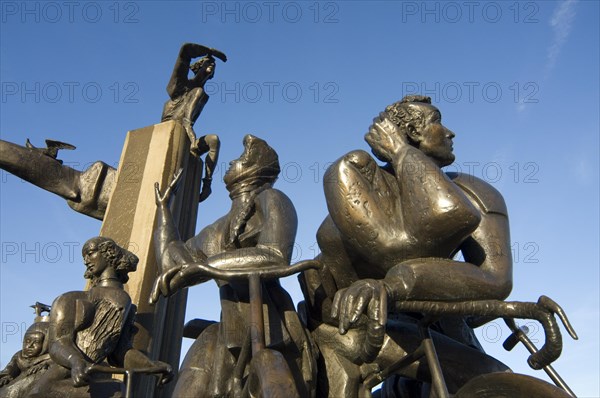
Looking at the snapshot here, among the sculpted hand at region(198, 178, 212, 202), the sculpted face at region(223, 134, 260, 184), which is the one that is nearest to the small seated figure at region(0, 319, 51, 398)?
the sculpted face at region(223, 134, 260, 184)

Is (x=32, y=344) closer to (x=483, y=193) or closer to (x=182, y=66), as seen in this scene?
(x=483, y=193)

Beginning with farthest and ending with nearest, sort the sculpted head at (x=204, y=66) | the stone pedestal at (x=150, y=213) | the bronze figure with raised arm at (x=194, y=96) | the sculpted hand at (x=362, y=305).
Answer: the sculpted head at (x=204, y=66) < the bronze figure with raised arm at (x=194, y=96) < the stone pedestal at (x=150, y=213) < the sculpted hand at (x=362, y=305)

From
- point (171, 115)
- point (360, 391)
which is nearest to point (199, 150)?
point (171, 115)

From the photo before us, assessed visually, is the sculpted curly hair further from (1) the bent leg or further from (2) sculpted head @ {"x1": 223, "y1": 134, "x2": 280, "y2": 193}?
(1) the bent leg

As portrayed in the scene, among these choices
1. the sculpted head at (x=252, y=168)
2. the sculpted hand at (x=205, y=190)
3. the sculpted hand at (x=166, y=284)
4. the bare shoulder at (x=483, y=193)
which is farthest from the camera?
the sculpted hand at (x=205, y=190)

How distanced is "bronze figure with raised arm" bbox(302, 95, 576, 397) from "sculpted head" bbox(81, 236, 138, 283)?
1.42 metres

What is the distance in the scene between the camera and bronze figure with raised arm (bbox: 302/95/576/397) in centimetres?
307

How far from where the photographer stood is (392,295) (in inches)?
119

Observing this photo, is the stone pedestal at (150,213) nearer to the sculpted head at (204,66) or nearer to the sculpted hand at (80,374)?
the sculpted head at (204,66)

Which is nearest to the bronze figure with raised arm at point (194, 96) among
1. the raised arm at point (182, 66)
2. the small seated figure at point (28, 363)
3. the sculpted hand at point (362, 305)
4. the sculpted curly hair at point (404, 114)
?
the raised arm at point (182, 66)

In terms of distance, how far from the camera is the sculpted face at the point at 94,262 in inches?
179

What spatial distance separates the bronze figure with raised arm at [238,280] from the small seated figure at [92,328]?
37cm

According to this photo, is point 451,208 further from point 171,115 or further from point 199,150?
point 171,115

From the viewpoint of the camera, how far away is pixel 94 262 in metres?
4.55
